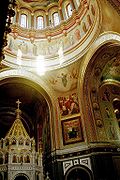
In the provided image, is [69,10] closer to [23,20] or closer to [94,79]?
[23,20]

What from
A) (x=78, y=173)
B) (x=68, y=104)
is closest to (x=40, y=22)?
(x=68, y=104)

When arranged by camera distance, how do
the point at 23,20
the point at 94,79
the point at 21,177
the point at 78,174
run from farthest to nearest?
1. the point at 23,20
2. the point at 94,79
3. the point at 78,174
4. the point at 21,177

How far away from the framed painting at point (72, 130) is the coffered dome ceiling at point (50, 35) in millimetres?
4324

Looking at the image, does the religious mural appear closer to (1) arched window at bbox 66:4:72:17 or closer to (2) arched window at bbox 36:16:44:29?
(2) arched window at bbox 36:16:44:29

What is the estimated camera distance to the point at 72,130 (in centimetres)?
1484

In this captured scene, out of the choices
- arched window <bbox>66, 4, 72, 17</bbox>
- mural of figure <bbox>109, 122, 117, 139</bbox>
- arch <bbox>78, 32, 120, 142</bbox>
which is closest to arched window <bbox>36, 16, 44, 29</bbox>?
arched window <bbox>66, 4, 72, 17</bbox>

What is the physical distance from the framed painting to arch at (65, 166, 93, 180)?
1.71 m

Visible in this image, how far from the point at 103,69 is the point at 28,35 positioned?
6.93 m

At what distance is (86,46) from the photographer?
1573 centimetres

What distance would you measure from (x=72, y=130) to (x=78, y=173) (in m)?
2.75

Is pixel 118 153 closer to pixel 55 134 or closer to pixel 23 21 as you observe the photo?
pixel 55 134

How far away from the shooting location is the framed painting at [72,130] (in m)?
14.5

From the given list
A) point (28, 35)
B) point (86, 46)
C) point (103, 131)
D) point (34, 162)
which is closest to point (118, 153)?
point (103, 131)

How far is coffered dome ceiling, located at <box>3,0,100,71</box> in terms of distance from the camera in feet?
53.5
